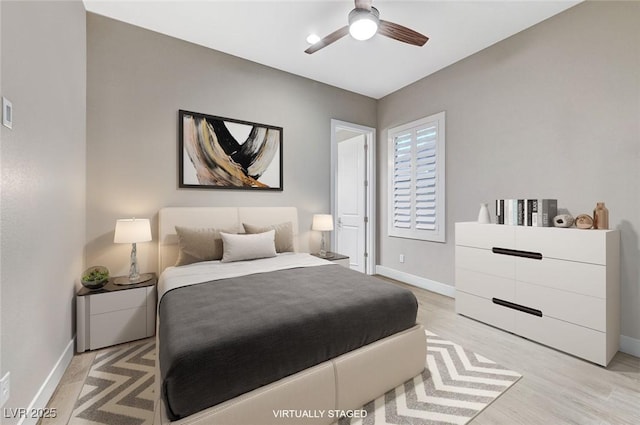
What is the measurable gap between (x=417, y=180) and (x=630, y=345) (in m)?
2.48

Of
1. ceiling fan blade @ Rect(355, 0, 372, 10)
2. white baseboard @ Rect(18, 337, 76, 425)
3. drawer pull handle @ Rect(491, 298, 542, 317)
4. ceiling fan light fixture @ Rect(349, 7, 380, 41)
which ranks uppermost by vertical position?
ceiling fan blade @ Rect(355, 0, 372, 10)

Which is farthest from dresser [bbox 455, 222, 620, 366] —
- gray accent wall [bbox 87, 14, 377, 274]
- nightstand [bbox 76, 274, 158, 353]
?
nightstand [bbox 76, 274, 158, 353]

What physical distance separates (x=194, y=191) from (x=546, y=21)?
3835mm

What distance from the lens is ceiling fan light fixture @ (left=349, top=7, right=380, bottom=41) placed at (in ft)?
6.60

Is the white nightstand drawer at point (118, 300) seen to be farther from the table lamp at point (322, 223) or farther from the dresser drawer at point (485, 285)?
the dresser drawer at point (485, 285)

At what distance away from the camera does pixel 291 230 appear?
10.7 feet

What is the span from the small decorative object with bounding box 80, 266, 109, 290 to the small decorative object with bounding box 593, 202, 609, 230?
398 centimetres

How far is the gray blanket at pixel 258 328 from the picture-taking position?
1139mm

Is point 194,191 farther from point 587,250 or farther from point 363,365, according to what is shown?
point 587,250

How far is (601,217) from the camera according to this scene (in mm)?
2150

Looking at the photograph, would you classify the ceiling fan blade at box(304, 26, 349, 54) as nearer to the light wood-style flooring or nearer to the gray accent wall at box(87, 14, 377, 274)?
the gray accent wall at box(87, 14, 377, 274)

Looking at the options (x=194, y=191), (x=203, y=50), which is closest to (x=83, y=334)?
(x=194, y=191)

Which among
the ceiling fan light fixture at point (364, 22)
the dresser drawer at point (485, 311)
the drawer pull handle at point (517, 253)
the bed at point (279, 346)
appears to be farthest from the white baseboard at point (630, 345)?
the ceiling fan light fixture at point (364, 22)

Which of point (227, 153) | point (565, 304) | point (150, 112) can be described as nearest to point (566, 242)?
point (565, 304)
